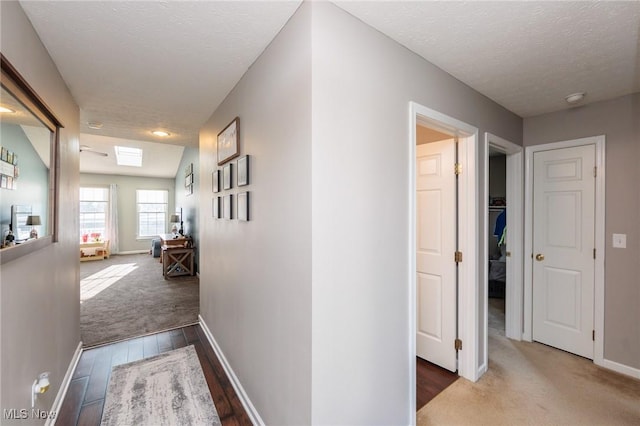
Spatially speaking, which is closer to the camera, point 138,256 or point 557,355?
point 557,355

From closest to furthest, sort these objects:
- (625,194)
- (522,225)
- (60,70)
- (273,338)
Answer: (273,338)
(60,70)
(625,194)
(522,225)

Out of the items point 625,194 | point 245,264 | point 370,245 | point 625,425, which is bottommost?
point 625,425

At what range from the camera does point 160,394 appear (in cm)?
203

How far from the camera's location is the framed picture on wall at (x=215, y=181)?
2.51 meters

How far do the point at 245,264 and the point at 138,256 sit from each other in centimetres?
785

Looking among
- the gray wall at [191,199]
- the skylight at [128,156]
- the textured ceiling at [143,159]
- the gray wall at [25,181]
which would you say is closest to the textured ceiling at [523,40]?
the gray wall at [25,181]

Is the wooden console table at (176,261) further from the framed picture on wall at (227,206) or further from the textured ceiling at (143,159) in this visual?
the framed picture on wall at (227,206)

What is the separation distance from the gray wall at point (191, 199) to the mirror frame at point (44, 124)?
153 inches

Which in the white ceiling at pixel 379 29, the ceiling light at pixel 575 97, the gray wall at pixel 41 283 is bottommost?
the gray wall at pixel 41 283

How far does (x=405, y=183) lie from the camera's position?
1627 millimetres

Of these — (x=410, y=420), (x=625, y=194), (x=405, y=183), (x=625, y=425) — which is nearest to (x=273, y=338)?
(x=410, y=420)

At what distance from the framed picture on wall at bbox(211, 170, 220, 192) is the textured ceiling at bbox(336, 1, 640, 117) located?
68.1 inches

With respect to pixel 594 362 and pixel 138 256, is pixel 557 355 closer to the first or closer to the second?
pixel 594 362

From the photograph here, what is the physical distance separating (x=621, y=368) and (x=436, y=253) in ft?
5.97
